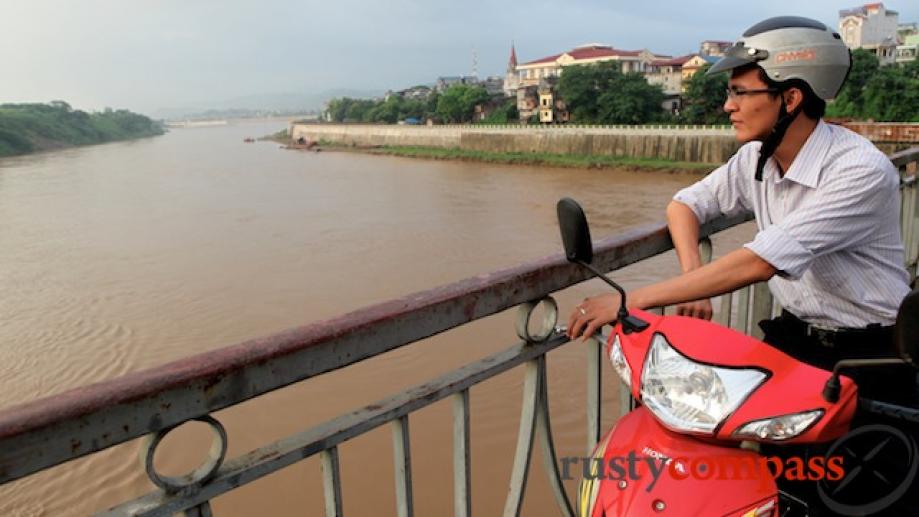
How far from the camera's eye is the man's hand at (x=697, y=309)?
159cm

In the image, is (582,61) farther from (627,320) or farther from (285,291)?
(627,320)

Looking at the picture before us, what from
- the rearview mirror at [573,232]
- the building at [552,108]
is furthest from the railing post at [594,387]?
the building at [552,108]

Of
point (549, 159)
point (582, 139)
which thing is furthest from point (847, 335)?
point (582, 139)

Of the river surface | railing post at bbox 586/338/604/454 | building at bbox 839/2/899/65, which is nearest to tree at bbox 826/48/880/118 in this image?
the river surface

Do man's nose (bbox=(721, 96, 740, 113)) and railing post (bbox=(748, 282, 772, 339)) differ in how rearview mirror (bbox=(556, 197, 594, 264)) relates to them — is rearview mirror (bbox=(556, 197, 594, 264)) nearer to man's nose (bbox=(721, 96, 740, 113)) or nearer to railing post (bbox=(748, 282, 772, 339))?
man's nose (bbox=(721, 96, 740, 113))

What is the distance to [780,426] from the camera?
98 centimetres

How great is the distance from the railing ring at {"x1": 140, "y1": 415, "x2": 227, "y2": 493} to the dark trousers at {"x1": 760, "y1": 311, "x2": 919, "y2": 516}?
3.05 ft

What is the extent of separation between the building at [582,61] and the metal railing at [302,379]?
147ft

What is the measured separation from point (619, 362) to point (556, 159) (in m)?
30.0

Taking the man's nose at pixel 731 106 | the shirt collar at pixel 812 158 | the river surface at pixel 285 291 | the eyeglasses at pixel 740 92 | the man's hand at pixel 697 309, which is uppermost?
the eyeglasses at pixel 740 92

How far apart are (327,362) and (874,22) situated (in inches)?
2160

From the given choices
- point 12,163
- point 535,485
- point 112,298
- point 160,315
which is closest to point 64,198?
point 112,298

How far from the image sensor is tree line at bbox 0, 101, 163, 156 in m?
45.5

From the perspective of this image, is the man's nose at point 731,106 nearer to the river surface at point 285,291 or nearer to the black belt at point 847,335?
the black belt at point 847,335
